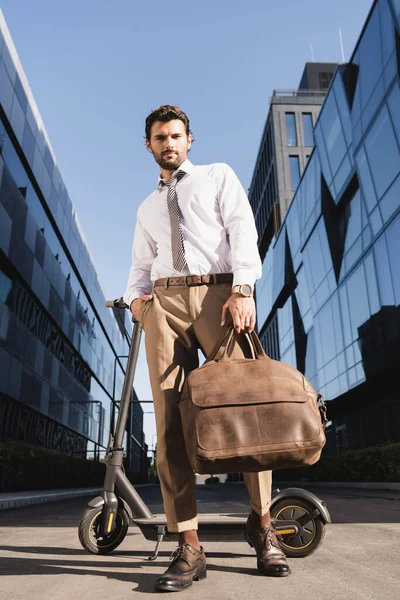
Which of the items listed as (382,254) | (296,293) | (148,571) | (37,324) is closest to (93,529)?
(148,571)

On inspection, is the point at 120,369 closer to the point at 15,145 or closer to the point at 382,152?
the point at 15,145

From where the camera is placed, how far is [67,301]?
30.8 meters

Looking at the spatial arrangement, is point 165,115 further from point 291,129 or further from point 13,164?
point 291,129

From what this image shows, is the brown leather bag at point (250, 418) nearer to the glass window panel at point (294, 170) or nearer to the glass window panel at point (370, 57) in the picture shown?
the glass window panel at point (370, 57)

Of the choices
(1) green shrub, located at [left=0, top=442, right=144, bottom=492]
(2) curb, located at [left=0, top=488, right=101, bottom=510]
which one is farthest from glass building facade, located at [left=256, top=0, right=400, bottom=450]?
(1) green shrub, located at [left=0, top=442, right=144, bottom=492]

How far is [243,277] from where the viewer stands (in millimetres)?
2695

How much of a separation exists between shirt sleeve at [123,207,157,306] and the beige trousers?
31 centimetres

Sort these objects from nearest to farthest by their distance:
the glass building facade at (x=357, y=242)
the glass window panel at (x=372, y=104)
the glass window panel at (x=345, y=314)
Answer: the glass building facade at (x=357, y=242) < the glass window panel at (x=372, y=104) < the glass window panel at (x=345, y=314)

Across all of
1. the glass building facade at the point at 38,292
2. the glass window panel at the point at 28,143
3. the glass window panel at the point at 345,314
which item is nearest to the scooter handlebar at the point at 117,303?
the glass building facade at the point at 38,292

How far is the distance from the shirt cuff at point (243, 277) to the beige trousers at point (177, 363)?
0.43ft

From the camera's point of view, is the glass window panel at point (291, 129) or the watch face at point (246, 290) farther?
the glass window panel at point (291, 129)

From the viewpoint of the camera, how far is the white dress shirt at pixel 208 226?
2811 millimetres

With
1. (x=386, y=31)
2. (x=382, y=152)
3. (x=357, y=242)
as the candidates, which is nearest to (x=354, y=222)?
(x=357, y=242)

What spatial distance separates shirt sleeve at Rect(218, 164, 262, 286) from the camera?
274 cm
